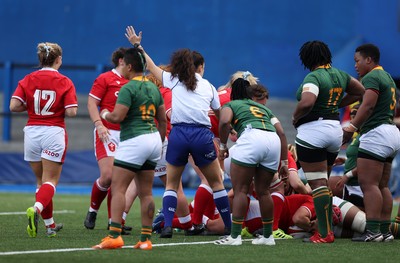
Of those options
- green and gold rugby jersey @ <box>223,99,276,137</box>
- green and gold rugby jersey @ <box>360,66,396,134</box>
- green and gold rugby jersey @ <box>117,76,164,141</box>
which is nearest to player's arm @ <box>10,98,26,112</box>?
green and gold rugby jersey @ <box>117,76,164,141</box>

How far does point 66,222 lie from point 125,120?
3.95 m

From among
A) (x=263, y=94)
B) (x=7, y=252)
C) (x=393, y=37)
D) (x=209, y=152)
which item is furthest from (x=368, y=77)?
(x=393, y=37)

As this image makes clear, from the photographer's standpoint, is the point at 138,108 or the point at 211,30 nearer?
the point at 138,108

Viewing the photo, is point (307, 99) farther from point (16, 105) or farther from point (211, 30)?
point (211, 30)

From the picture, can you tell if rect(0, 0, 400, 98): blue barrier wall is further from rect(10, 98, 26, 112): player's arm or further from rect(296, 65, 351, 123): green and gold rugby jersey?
rect(296, 65, 351, 123): green and gold rugby jersey

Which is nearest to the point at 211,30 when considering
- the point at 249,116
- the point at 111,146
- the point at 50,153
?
the point at 111,146

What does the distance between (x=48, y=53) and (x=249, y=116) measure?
243cm

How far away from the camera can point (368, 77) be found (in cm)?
1003

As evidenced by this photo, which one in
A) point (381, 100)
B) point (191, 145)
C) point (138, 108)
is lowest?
point (191, 145)

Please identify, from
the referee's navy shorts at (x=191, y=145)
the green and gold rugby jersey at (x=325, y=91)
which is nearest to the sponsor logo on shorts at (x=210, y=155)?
the referee's navy shorts at (x=191, y=145)

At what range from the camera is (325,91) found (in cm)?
975

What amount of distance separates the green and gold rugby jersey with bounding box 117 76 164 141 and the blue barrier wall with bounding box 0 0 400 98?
53.9ft

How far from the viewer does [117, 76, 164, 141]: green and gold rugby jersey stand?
856 centimetres

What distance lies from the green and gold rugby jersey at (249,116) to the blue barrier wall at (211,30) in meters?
15.8
